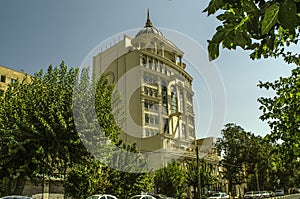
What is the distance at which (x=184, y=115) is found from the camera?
75.2 metres

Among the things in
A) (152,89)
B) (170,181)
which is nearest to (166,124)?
(152,89)

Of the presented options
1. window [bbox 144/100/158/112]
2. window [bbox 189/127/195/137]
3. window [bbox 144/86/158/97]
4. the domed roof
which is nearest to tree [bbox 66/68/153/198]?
window [bbox 144/100/158/112]

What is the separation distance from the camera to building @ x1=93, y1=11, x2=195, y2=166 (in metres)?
62.3

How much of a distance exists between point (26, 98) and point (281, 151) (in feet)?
64.2

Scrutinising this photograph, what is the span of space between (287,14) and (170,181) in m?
43.5

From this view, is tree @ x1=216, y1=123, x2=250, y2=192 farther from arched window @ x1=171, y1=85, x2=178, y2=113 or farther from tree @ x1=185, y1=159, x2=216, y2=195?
arched window @ x1=171, y1=85, x2=178, y2=113

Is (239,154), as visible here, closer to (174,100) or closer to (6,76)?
(174,100)

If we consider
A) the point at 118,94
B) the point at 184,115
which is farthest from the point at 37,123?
the point at 184,115

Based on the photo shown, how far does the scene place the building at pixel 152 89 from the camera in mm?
62331

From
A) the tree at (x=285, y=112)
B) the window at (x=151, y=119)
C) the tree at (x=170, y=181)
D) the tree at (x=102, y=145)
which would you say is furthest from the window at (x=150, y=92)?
the tree at (x=285, y=112)

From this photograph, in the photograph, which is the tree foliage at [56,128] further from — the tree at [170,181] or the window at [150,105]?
the window at [150,105]

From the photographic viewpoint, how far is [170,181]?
44.0 m

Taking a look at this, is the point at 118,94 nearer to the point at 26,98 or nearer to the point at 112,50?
the point at 26,98

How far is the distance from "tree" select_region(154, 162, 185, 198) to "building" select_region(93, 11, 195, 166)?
11.7 metres
